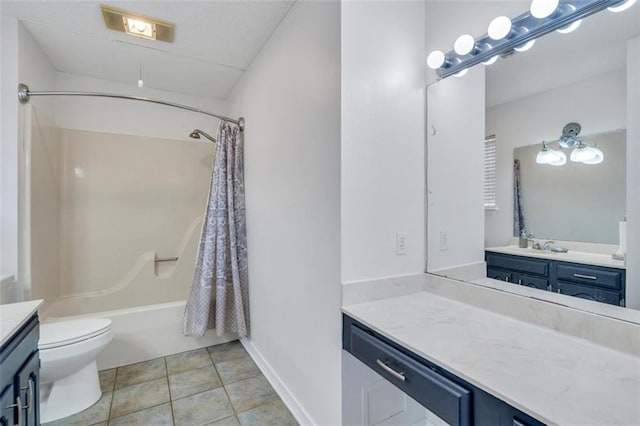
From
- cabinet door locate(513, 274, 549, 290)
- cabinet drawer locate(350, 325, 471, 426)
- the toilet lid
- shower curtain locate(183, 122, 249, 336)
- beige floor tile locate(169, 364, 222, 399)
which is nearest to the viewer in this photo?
cabinet drawer locate(350, 325, 471, 426)

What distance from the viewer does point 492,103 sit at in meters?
1.31

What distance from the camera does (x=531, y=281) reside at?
1.16 metres

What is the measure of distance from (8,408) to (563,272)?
1.96 meters

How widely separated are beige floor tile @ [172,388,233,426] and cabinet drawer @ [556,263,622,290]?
71.3 inches

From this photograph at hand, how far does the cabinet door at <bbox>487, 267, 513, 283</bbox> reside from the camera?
1228mm

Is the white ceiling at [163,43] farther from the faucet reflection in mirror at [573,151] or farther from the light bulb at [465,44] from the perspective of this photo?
the faucet reflection in mirror at [573,151]

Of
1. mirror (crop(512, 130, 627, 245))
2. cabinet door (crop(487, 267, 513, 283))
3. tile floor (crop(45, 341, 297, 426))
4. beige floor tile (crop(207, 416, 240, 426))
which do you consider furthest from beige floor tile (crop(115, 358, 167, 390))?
mirror (crop(512, 130, 627, 245))

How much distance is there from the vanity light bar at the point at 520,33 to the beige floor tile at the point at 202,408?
2.20 metres

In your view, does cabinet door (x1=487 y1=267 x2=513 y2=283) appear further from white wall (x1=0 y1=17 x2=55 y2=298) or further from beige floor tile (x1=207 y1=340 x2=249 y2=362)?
white wall (x1=0 y1=17 x2=55 y2=298)

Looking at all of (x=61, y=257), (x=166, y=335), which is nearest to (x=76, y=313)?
(x=61, y=257)

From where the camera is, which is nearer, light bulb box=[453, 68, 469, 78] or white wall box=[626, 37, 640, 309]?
white wall box=[626, 37, 640, 309]

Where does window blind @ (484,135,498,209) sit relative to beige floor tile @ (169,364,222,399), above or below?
above

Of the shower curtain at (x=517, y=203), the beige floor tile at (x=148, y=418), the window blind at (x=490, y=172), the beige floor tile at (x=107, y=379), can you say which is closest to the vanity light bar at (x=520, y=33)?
the window blind at (x=490, y=172)

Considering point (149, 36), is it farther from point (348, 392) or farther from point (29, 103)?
point (348, 392)
